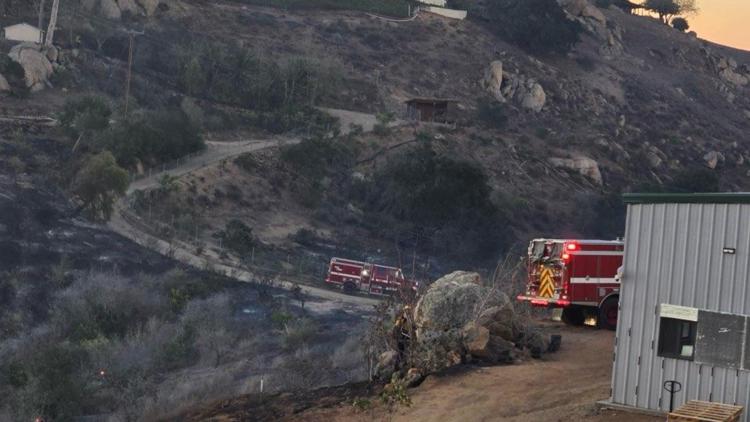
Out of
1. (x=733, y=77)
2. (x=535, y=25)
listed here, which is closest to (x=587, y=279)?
(x=535, y=25)

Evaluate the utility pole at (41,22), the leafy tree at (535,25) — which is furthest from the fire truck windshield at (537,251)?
the leafy tree at (535,25)

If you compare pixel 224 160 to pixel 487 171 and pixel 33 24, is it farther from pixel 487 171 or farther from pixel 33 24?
pixel 33 24

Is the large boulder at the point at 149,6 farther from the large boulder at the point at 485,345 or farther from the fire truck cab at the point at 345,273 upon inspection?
the large boulder at the point at 485,345

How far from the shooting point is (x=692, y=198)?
16.8m

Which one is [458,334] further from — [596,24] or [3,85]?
[596,24]

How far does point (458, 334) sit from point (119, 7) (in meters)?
82.7

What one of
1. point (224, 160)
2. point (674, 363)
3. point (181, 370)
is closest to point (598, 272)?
point (674, 363)

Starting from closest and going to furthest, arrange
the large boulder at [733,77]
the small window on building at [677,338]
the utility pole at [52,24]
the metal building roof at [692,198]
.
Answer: the metal building roof at [692,198], the small window on building at [677,338], the utility pole at [52,24], the large boulder at [733,77]

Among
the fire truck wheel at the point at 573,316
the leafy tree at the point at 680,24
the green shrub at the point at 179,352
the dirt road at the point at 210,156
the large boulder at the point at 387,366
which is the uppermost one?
the leafy tree at the point at 680,24

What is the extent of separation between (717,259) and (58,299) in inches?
1372

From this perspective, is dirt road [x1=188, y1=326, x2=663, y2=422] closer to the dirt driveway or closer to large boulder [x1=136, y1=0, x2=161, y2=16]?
the dirt driveway

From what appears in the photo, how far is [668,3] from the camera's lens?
15988 cm

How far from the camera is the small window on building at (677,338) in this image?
1708 cm

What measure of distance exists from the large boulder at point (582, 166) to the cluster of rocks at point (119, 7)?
117 ft
